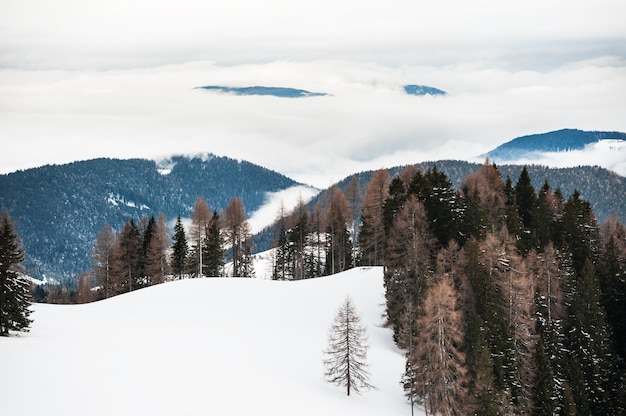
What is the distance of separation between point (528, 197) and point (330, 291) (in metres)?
31.0

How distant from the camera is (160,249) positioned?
84.1 meters

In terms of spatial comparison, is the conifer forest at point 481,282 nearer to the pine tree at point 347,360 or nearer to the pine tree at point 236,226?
the pine tree at point 236,226

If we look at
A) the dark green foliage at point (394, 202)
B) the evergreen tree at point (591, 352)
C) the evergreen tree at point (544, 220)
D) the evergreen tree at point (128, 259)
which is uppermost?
the dark green foliage at point (394, 202)

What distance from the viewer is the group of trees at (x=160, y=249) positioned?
83.4 meters

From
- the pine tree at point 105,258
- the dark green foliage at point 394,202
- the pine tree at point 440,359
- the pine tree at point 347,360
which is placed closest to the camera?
the pine tree at point 440,359

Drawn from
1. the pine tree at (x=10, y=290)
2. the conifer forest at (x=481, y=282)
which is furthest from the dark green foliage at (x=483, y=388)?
the pine tree at (x=10, y=290)

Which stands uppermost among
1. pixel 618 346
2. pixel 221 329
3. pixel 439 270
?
pixel 439 270

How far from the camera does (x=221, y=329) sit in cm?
5669

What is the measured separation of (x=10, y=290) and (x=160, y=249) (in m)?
43.2

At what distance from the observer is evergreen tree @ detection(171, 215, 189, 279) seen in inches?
3501

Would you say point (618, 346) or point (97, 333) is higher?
point (97, 333)

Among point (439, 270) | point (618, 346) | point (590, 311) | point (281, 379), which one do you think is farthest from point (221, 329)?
point (618, 346)

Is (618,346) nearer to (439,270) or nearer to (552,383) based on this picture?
(552,383)

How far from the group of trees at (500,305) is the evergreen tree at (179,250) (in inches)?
1381
